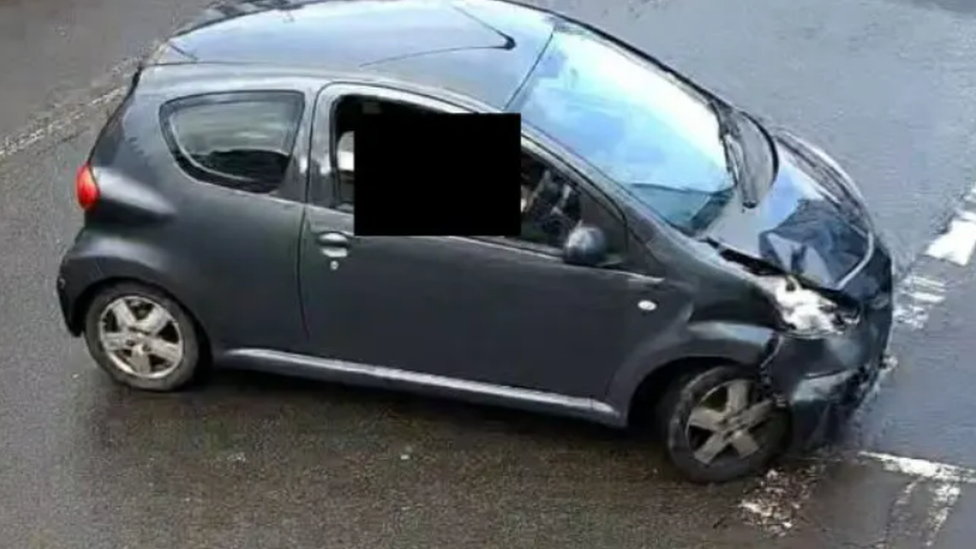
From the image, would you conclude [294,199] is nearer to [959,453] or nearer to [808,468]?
[808,468]

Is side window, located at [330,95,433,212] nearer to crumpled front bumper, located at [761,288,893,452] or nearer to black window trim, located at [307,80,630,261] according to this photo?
black window trim, located at [307,80,630,261]

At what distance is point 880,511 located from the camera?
6.39 metres

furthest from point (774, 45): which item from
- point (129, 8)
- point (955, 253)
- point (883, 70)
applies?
point (129, 8)

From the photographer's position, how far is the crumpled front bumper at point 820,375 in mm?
6230

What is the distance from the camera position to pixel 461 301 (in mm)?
6457

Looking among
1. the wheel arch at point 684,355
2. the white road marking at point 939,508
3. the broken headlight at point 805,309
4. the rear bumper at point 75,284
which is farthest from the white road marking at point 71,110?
the white road marking at point 939,508

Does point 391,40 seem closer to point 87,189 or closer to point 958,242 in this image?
point 87,189

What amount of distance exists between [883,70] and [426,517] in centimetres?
569

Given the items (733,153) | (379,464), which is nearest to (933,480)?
(733,153)

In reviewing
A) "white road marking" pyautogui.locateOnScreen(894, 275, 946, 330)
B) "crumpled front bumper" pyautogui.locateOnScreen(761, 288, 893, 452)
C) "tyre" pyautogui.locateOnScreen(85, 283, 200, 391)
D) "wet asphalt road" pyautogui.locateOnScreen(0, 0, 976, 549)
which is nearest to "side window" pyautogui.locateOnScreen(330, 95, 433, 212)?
"tyre" pyautogui.locateOnScreen(85, 283, 200, 391)

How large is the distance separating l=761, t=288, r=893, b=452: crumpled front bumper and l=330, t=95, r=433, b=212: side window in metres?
1.86

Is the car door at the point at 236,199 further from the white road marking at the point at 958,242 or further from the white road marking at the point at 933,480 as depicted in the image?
the white road marking at the point at 958,242

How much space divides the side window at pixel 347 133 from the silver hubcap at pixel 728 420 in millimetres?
1724

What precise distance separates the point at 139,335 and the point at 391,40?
179cm
